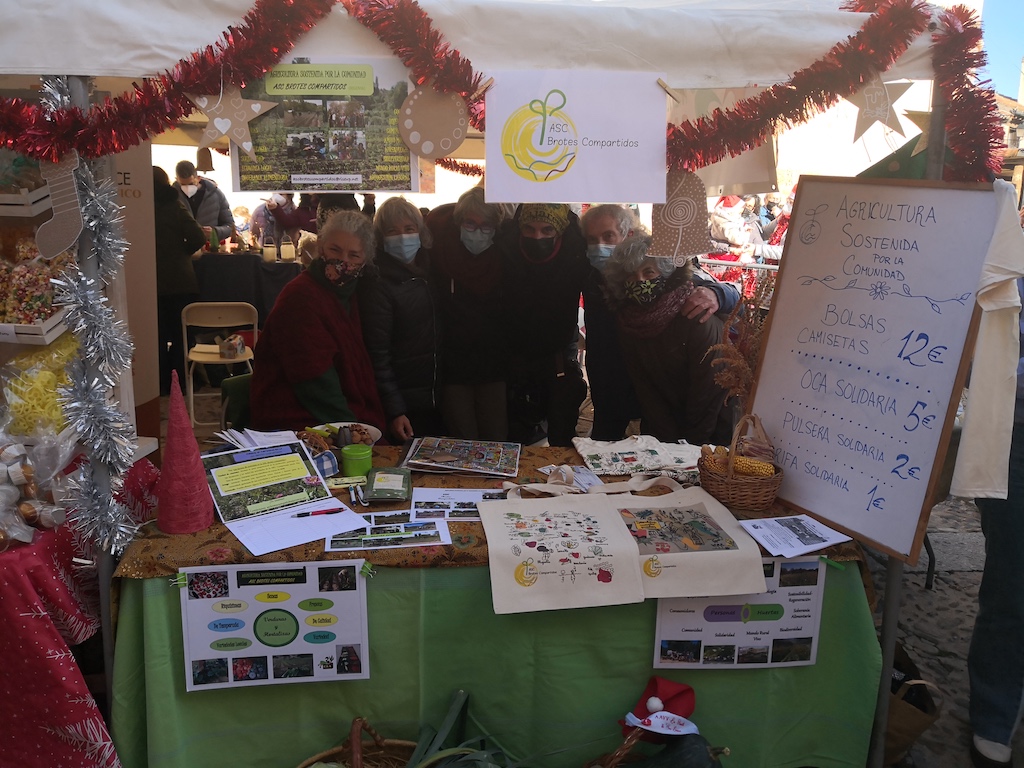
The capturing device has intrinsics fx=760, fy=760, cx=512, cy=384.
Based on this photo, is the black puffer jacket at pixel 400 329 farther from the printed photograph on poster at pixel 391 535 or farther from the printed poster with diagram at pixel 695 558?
the printed poster with diagram at pixel 695 558

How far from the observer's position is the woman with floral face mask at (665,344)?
3.12 metres

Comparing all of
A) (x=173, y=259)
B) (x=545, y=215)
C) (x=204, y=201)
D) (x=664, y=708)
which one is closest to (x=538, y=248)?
(x=545, y=215)

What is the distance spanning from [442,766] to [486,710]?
245 millimetres

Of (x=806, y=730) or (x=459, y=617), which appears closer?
(x=459, y=617)

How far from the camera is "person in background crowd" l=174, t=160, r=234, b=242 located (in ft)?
21.1

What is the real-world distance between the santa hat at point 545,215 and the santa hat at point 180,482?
188 centimetres

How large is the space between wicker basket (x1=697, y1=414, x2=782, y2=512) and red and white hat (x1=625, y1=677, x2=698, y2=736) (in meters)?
0.53

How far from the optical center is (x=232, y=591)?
182cm

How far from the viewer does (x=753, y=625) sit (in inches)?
78.9

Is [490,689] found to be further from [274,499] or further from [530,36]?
[530,36]

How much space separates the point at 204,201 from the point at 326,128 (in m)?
5.24

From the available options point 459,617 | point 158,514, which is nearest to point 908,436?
point 459,617

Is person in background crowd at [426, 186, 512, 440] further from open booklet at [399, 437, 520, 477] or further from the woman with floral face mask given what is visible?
open booklet at [399, 437, 520, 477]

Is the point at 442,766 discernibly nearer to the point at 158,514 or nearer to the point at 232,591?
the point at 232,591
